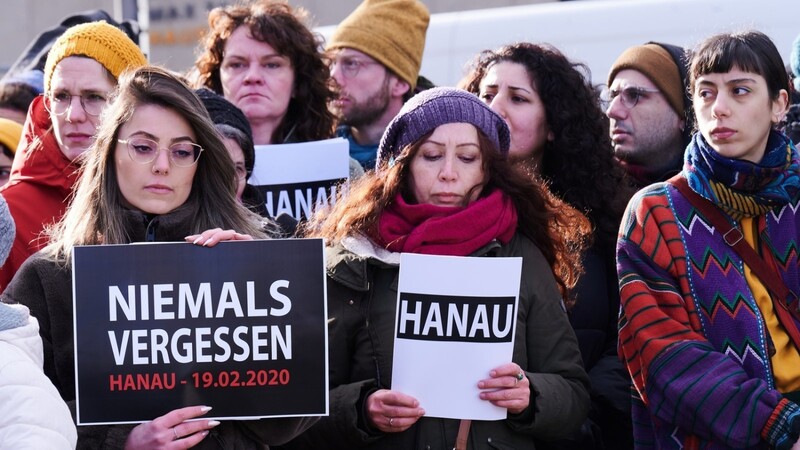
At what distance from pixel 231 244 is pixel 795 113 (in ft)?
9.35

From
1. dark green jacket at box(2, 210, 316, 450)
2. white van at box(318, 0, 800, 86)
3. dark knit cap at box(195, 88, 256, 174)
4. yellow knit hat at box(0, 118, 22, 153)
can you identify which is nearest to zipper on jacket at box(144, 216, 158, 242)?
dark green jacket at box(2, 210, 316, 450)

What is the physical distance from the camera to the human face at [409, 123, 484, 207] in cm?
443

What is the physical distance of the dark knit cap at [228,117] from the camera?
5.15 metres

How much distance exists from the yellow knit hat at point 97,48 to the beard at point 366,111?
57.3 inches

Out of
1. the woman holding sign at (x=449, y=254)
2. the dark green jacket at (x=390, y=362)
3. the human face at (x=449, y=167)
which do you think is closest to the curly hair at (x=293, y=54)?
the woman holding sign at (x=449, y=254)

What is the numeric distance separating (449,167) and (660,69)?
1.81 meters

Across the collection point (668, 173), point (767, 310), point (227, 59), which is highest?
point (227, 59)

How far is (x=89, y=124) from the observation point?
493cm

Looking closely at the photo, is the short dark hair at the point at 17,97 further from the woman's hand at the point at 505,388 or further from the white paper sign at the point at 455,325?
the woman's hand at the point at 505,388

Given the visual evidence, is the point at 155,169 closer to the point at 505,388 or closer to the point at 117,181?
the point at 117,181

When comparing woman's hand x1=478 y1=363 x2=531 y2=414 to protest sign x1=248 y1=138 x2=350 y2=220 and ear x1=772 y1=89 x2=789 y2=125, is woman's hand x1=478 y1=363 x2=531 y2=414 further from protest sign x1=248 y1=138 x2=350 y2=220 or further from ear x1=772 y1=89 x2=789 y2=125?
protest sign x1=248 y1=138 x2=350 y2=220

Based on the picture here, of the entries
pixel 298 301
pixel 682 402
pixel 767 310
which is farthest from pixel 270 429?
pixel 767 310

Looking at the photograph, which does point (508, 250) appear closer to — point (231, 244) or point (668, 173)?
point (231, 244)

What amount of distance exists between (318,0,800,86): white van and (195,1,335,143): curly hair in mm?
1893
